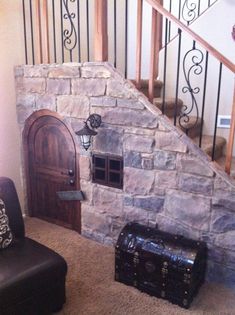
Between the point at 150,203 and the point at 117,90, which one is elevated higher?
the point at 117,90

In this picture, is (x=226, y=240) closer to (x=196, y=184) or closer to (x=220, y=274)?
(x=220, y=274)

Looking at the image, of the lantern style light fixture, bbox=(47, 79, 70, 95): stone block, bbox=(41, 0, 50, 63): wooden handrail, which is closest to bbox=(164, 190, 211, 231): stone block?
the lantern style light fixture

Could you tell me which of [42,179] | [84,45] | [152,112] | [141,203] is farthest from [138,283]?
[84,45]

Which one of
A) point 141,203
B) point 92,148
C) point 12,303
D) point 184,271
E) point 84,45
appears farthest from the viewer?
point 84,45

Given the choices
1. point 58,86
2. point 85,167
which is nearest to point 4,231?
point 85,167

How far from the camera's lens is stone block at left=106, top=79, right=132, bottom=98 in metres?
2.59

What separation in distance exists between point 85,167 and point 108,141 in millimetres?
407

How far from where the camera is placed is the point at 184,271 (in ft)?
7.21

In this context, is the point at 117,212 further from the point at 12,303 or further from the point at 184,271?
the point at 12,303

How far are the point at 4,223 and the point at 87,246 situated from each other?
1.07 m

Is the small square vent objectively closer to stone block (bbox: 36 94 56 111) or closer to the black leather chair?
stone block (bbox: 36 94 56 111)

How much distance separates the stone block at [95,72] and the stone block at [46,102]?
47 centimetres

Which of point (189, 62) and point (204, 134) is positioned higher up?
point (189, 62)

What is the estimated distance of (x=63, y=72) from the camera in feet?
9.64
